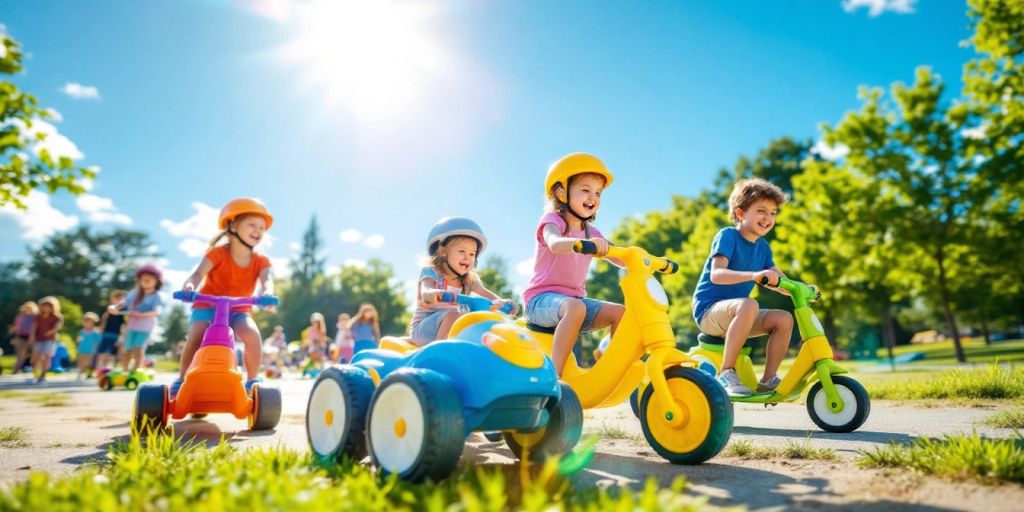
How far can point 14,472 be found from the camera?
299 cm

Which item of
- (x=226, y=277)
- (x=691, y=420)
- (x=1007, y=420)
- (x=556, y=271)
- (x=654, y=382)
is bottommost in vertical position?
(x=1007, y=420)

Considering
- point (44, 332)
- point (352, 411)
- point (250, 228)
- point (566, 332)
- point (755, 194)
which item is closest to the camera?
point (352, 411)

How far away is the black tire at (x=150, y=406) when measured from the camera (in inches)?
172

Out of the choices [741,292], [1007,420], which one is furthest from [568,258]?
[1007,420]

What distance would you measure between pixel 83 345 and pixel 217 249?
582 inches

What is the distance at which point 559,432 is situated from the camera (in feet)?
10.2

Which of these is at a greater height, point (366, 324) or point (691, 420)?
point (366, 324)

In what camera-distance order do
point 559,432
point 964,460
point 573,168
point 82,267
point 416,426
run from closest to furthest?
point 964,460, point 416,426, point 559,432, point 573,168, point 82,267

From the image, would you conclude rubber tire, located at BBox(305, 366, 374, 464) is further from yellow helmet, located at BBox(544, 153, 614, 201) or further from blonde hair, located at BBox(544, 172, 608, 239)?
yellow helmet, located at BBox(544, 153, 614, 201)

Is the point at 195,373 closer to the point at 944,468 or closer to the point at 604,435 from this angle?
the point at 604,435

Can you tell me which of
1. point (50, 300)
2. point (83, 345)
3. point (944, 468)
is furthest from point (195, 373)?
point (83, 345)

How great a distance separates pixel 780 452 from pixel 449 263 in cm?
236

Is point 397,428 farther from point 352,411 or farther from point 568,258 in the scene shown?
point 568,258

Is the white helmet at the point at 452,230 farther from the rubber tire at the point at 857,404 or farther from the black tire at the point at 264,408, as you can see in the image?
the rubber tire at the point at 857,404
